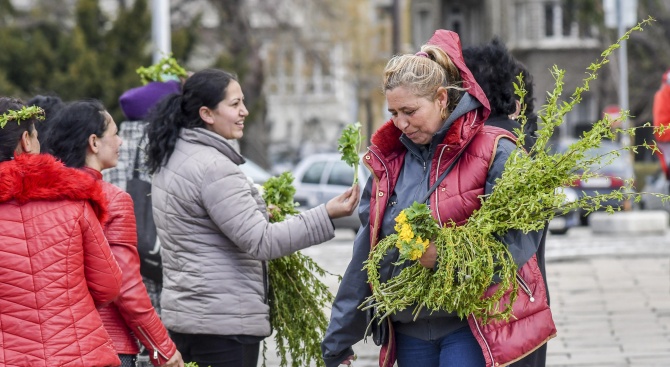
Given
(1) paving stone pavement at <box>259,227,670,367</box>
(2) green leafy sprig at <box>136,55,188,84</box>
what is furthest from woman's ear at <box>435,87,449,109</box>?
(1) paving stone pavement at <box>259,227,670,367</box>

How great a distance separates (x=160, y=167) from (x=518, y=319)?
70.8 inches

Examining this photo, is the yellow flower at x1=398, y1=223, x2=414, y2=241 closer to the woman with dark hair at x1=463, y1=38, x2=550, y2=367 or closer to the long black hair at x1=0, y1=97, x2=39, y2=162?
the woman with dark hair at x1=463, y1=38, x2=550, y2=367

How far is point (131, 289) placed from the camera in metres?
4.60

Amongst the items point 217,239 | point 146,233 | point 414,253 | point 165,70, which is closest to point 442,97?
point 414,253

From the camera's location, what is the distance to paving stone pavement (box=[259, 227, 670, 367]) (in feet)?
28.2

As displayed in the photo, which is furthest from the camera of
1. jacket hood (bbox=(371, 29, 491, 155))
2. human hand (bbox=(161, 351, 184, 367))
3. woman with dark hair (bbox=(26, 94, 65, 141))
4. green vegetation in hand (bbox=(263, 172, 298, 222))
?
woman with dark hair (bbox=(26, 94, 65, 141))

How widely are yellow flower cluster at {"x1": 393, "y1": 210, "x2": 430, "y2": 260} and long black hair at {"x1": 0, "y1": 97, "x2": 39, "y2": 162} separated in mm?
1326

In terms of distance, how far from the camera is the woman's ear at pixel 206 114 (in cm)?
526

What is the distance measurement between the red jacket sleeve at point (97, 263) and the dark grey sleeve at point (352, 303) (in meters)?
0.81

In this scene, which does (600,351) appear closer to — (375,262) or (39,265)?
(375,262)

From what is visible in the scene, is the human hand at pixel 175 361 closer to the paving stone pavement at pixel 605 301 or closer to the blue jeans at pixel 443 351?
the blue jeans at pixel 443 351

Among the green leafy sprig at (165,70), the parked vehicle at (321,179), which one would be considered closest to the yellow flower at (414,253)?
the green leafy sprig at (165,70)

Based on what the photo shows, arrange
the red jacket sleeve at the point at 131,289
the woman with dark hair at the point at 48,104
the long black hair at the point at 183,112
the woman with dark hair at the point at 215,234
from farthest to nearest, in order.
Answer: the woman with dark hair at the point at 48,104, the long black hair at the point at 183,112, the woman with dark hair at the point at 215,234, the red jacket sleeve at the point at 131,289

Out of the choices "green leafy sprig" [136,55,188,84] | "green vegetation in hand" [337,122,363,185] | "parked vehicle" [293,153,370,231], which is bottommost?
"parked vehicle" [293,153,370,231]
